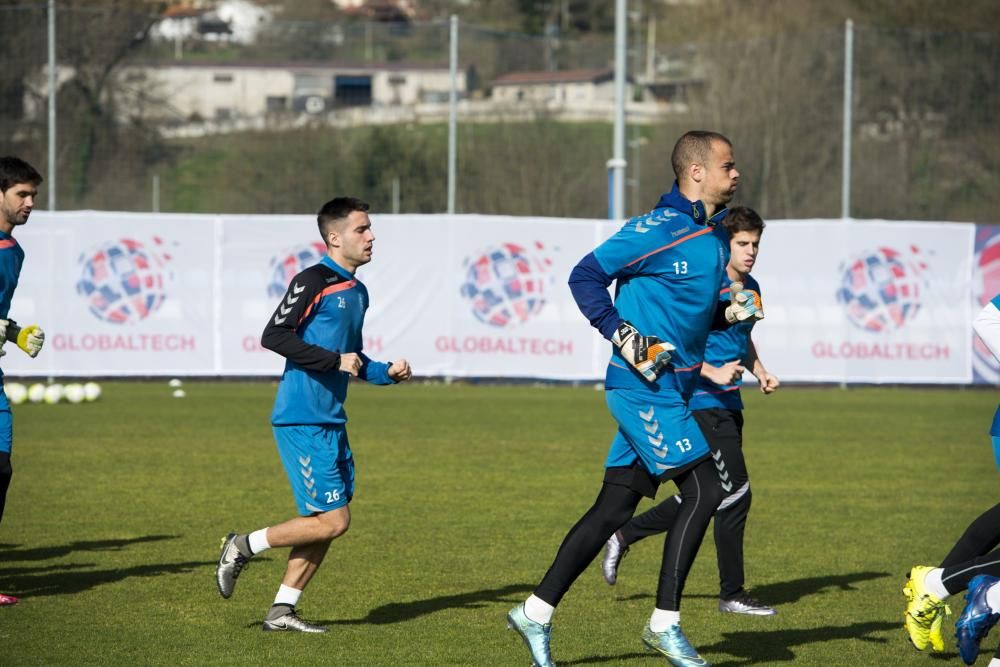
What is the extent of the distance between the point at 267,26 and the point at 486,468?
52.9 feet

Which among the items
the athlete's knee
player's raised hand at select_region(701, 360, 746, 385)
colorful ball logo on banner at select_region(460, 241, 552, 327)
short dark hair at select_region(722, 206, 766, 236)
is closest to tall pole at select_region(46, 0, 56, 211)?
colorful ball logo on banner at select_region(460, 241, 552, 327)

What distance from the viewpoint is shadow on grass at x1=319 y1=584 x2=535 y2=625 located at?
7.67 meters

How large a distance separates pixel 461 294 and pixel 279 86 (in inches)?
284

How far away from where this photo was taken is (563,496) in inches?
477

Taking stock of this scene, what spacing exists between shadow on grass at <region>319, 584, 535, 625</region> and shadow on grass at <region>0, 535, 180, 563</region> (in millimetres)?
2542

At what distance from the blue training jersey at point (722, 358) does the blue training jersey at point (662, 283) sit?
1.67m

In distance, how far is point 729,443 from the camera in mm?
8219

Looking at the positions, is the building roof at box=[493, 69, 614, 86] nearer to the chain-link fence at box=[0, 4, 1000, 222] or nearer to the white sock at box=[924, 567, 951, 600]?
the chain-link fence at box=[0, 4, 1000, 222]

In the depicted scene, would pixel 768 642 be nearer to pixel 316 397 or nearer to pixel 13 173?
pixel 316 397

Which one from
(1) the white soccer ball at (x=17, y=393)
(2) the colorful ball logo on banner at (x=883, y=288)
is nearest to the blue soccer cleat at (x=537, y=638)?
(1) the white soccer ball at (x=17, y=393)

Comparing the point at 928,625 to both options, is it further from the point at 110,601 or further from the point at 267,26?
the point at 267,26

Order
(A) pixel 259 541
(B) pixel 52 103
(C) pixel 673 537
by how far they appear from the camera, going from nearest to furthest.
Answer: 1. (C) pixel 673 537
2. (A) pixel 259 541
3. (B) pixel 52 103

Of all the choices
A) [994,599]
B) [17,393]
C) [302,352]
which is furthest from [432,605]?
[17,393]

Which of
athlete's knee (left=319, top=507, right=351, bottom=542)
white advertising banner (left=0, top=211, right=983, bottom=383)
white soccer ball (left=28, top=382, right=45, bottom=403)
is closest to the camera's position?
athlete's knee (left=319, top=507, right=351, bottom=542)
